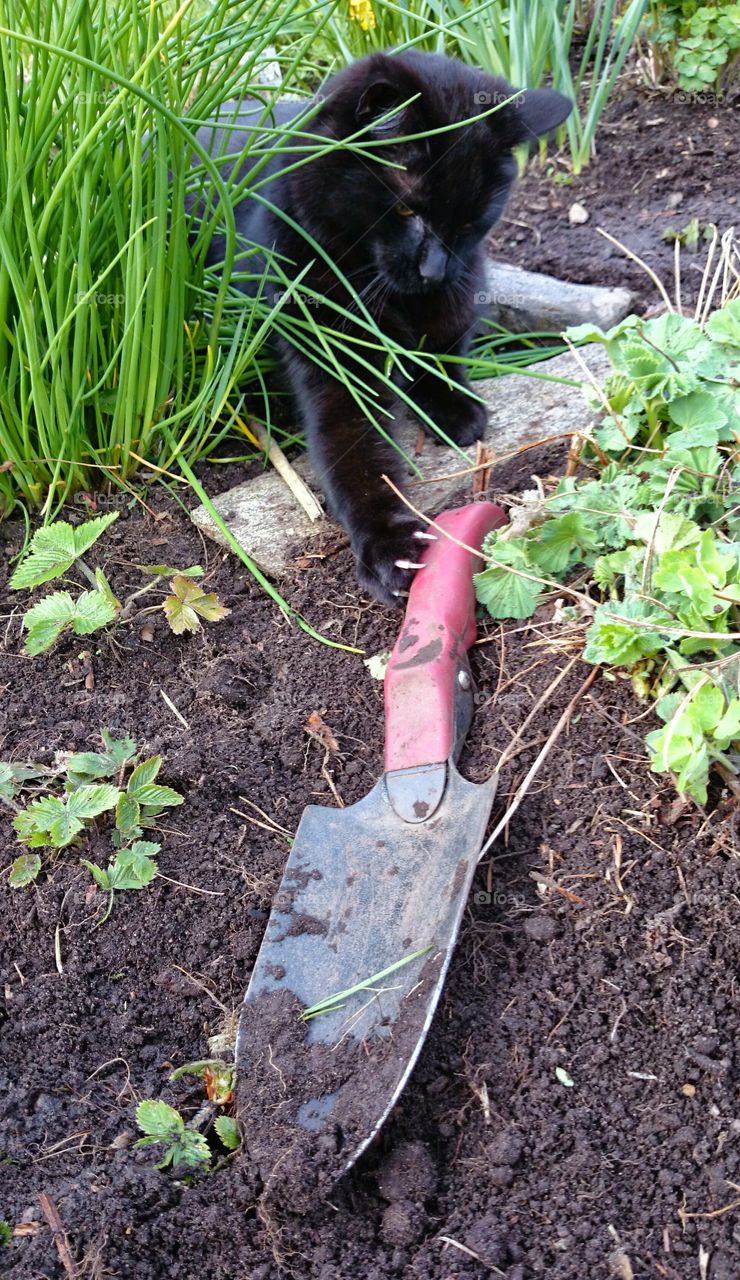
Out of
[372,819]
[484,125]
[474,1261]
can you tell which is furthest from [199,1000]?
[484,125]

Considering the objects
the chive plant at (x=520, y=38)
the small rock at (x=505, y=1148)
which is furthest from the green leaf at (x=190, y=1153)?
the chive plant at (x=520, y=38)

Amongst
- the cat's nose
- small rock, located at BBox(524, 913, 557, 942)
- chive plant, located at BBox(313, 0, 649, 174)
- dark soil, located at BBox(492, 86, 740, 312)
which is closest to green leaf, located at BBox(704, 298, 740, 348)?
the cat's nose

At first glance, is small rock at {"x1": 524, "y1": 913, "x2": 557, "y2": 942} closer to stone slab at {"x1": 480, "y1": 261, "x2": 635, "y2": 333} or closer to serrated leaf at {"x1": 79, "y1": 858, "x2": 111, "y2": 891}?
serrated leaf at {"x1": 79, "y1": 858, "x2": 111, "y2": 891}

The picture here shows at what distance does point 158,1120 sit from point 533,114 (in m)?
1.96

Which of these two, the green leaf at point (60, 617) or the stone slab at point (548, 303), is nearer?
the green leaf at point (60, 617)

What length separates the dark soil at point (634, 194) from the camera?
9.05ft

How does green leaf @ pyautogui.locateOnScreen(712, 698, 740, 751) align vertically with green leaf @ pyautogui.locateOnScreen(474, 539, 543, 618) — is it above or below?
above

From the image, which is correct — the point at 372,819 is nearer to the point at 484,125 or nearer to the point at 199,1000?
the point at 199,1000

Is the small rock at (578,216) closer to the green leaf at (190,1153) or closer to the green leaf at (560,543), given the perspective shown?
the green leaf at (560,543)

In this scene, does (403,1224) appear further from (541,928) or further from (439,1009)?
(541,928)

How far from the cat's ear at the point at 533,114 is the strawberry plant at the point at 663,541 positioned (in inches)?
31.1

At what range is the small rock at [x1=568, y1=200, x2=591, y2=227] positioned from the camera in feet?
9.70

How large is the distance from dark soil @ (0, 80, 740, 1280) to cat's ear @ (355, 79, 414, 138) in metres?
0.99

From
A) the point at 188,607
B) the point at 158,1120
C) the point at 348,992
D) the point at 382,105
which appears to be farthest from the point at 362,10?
the point at 158,1120
